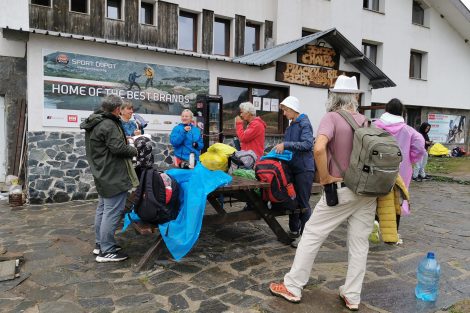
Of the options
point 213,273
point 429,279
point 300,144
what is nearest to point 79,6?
point 300,144

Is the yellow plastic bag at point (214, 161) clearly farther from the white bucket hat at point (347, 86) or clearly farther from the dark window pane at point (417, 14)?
the dark window pane at point (417, 14)

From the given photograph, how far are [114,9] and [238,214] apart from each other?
29.5 feet

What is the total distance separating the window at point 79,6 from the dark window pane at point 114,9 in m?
0.72

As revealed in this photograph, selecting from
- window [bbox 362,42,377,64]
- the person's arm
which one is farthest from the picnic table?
window [bbox 362,42,377,64]

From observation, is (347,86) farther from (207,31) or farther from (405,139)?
(207,31)

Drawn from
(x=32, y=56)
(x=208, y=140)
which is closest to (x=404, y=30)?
(x=208, y=140)

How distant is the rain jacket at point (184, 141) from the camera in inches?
256

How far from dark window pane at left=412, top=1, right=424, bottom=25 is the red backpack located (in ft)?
61.3

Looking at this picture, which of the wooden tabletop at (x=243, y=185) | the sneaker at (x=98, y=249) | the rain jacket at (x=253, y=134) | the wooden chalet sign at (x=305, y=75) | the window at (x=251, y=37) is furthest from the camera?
the window at (x=251, y=37)

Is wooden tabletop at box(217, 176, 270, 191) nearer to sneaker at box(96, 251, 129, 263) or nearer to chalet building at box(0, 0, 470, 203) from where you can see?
sneaker at box(96, 251, 129, 263)

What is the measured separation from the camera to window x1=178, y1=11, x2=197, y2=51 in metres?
12.7

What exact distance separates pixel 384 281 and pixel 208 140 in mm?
6202

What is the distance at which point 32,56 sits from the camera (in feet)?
24.8

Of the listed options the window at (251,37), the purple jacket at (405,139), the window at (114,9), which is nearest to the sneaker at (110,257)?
the purple jacket at (405,139)
